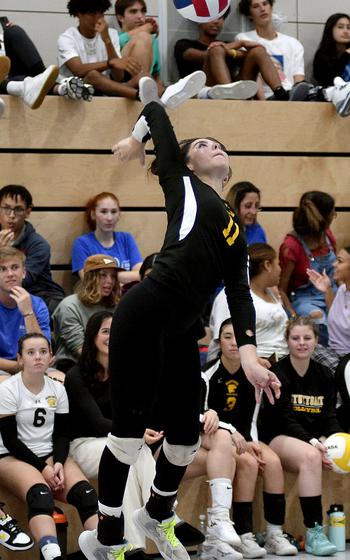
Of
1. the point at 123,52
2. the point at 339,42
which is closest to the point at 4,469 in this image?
the point at 123,52

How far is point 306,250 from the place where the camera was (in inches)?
307

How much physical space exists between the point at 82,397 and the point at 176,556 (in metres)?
1.65

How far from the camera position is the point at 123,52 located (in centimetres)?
842

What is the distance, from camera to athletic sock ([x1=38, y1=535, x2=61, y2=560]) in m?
5.03

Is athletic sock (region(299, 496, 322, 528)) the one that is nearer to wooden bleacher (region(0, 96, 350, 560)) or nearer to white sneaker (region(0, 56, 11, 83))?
wooden bleacher (region(0, 96, 350, 560))

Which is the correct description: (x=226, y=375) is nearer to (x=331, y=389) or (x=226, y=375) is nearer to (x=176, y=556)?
(x=331, y=389)

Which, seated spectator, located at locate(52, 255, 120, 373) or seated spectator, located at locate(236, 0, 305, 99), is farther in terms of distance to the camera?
seated spectator, located at locate(236, 0, 305, 99)

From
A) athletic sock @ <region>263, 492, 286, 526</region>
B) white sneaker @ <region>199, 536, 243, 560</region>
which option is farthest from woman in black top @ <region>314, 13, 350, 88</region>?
white sneaker @ <region>199, 536, 243, 560</region>

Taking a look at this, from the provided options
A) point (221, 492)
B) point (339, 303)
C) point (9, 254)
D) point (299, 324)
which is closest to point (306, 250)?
point (339, 303)

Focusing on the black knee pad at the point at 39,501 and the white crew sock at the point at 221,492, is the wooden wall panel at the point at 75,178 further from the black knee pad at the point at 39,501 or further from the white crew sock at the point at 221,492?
the black knee pad at the point at 39,501

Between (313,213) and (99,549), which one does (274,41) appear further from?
(99,549)

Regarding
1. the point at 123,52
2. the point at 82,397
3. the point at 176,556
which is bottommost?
the point at 176,556

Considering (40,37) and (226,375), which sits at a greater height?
(40,37)

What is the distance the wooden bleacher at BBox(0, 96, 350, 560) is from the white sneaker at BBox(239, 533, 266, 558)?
9.06ft
